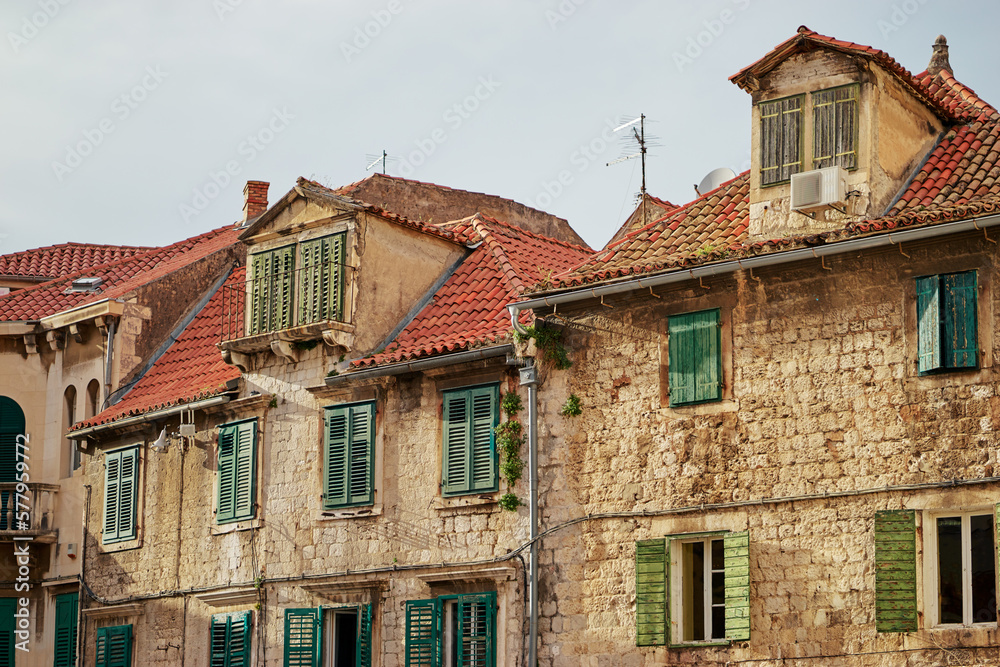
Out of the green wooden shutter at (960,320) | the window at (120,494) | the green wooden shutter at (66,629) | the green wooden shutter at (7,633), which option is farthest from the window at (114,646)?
the green wooden shutter at (960,320)

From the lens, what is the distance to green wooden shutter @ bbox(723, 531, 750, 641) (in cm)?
1825

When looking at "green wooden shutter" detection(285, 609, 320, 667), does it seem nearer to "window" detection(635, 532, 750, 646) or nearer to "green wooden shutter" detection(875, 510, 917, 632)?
"window" detection(635, 532, 750, 646)

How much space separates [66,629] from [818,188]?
1639 cm

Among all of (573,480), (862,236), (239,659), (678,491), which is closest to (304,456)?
(239,659)

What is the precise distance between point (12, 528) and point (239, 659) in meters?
7.01

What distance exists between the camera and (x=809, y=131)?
64.9 ft

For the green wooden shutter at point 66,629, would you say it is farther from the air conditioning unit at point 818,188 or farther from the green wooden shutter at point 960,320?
the green wooden shutter at point 960,320

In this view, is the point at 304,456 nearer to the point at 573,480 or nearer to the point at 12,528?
the point at 573,480

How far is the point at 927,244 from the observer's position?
58.2ft

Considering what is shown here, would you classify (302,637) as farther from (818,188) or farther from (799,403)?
(818,188)

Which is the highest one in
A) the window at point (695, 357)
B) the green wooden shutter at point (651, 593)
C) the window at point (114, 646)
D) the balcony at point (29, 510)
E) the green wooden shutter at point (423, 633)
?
the window at point (695, 357)

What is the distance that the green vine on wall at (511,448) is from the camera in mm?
20719

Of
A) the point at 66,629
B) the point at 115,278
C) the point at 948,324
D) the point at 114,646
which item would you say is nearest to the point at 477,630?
the point at 948,324

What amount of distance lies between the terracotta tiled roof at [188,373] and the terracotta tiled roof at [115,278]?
1191 millimetres
